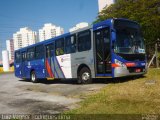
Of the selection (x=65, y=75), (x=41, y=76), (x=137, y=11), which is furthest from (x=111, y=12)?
(x=65, y=75)

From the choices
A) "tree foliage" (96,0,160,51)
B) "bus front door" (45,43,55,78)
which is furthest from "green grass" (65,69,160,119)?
"tree foliage" (96,0,160,51)

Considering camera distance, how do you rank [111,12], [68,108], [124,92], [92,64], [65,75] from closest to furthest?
[68,108] → [124,92] → [92,64] → [65,75] → [111,12]

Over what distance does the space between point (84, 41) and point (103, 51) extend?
159 centimetres

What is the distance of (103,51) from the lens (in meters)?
13.8

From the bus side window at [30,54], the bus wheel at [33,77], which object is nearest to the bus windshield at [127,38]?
the bus side window at [30,54]

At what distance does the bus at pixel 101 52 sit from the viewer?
43.6 feet

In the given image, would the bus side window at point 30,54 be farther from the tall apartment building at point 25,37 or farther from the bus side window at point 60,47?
the tall apartment building at point 25,37

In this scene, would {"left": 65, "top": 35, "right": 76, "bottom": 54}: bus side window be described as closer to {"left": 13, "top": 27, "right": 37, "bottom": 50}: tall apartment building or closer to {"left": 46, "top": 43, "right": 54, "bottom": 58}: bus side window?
{"left": 46, "top": 43, "right": 54, "bottom": 58}: bus side window

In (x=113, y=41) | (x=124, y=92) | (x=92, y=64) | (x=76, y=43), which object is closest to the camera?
(x=124, y=92)

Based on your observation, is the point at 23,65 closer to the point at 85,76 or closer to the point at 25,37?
the point at 85,76

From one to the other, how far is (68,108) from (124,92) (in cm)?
240

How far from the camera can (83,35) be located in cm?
1505

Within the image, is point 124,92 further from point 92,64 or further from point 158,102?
point 92,64

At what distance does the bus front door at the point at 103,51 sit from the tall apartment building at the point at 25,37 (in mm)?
115507
